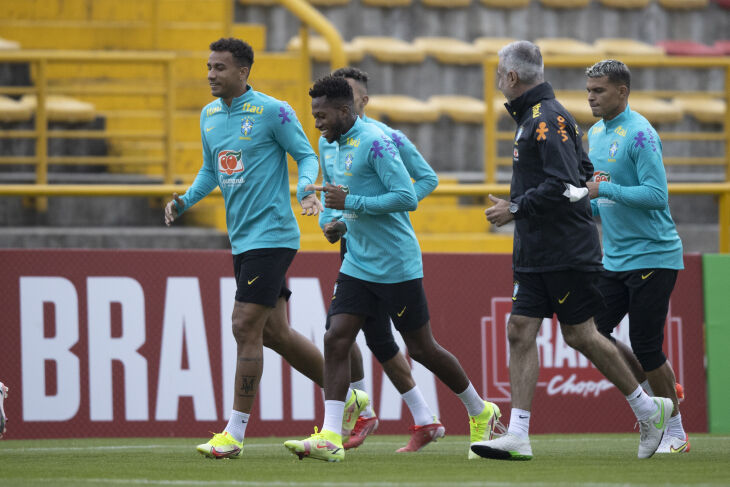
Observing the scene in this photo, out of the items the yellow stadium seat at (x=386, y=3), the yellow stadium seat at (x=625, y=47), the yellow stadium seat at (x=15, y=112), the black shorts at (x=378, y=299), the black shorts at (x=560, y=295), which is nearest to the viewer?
the black shorts at (x=560, y=295)

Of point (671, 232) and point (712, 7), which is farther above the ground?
point (712, 7)

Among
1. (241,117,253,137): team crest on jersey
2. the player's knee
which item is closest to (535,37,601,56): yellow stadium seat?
the player's knee

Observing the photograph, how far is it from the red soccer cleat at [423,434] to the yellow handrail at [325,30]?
4.45 metres

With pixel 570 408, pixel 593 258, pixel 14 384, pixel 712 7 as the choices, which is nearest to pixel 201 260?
pixel 14 384

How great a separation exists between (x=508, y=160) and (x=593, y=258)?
558 cm

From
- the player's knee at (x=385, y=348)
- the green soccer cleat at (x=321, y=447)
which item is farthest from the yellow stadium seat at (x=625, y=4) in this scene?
the green soccer cleat at (x=321, y=447)

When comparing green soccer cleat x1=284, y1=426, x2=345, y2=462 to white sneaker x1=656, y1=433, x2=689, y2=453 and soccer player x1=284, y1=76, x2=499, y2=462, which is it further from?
white sneaker x1=656, y1=433, x2=689, y2=453

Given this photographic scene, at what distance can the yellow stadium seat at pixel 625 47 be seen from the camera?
53.0ft

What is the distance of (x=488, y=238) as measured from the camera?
39.1 ft

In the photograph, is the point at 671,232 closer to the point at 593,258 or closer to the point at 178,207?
the point at 593,258

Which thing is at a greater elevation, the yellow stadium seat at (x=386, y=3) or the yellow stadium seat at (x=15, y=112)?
the yellow stadium seat at (x=386, y=3)

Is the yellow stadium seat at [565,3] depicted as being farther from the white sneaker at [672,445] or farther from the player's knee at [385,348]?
the white sneaker at [672,445]

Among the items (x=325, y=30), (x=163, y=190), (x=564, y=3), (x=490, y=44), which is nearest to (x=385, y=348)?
(x=163, y=190)

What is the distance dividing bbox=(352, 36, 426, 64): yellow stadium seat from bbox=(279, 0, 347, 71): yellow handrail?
2.40 metres
